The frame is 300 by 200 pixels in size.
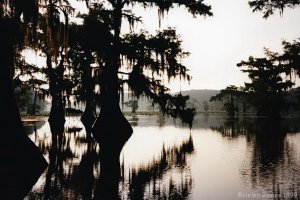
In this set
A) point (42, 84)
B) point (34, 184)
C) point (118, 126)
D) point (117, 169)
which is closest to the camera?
point (34, 184)

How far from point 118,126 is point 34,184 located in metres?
14.2

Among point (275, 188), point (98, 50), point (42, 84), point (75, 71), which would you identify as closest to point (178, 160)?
point (275, 188)

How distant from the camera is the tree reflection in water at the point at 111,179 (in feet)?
26.3

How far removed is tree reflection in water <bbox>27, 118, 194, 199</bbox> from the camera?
803cm

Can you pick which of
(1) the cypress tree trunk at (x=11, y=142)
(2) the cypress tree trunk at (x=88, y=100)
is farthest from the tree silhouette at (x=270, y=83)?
(1) the cypress tree trunk at (x=11, y=142)

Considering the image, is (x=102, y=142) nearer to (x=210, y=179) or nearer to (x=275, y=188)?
(x=210, y=179)

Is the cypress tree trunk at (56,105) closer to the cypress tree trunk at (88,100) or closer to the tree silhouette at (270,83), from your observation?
the cypress tree trunk at (88,100)

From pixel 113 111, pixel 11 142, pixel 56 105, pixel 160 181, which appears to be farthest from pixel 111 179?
pixel 56 105

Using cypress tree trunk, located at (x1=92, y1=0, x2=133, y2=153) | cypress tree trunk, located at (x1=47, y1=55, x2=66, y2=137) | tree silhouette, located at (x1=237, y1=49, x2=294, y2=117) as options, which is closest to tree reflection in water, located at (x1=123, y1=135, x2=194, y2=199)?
cypress tree trunk, located at (x1=92, y1=0, x2=133, y2=153)

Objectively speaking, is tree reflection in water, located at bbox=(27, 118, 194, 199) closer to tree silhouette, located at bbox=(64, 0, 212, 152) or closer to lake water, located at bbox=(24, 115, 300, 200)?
lake water, located at bbox=(24, 115, 300, 200)

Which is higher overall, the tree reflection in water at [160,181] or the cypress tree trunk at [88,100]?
the cypress tree trunk at [88,100]

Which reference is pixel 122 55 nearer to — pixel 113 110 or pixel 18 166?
pixel 113 110

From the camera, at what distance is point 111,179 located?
9.84 m

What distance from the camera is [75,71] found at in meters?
34.2
